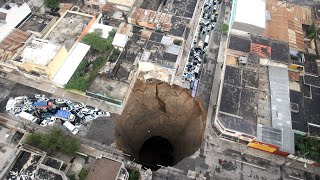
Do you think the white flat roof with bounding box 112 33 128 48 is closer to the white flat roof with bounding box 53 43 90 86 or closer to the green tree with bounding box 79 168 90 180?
the white flat roof with bounding box 53 43 90 86

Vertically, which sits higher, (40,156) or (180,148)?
(180,148)

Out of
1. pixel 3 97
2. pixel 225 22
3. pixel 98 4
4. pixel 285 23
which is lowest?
pixel 3 97

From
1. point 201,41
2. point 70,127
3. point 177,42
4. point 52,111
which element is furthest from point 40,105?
point 201,41

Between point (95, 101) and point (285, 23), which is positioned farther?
point (285, 23)

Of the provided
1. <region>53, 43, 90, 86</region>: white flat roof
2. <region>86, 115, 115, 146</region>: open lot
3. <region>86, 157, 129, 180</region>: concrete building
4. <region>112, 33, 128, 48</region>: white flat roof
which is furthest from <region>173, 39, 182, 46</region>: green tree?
<region>86, 157, 129, 180</region>: concrete building

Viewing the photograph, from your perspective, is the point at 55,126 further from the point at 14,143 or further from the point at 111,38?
the point at 111,38

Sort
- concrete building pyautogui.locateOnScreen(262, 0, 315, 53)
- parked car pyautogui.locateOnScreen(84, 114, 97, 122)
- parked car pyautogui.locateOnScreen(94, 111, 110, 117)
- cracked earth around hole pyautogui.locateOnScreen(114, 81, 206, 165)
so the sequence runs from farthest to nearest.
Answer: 1. concrete building pyautogui.locateOnScreen(262, 0, 315, 53)
2. cracked earth around hole pyautogui.locateOnScreen(114, 81, 206, 165)
3. parked car pyautogui.locateOnScreen(94, 111, 110, 117)
4. parked car pyautogui.locateOnScreen(84, 114, 97, 122)

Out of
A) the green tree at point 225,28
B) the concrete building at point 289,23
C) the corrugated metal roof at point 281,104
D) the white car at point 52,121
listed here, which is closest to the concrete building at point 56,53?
the white car at point 52,121

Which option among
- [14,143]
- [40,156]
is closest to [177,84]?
[40,156]
